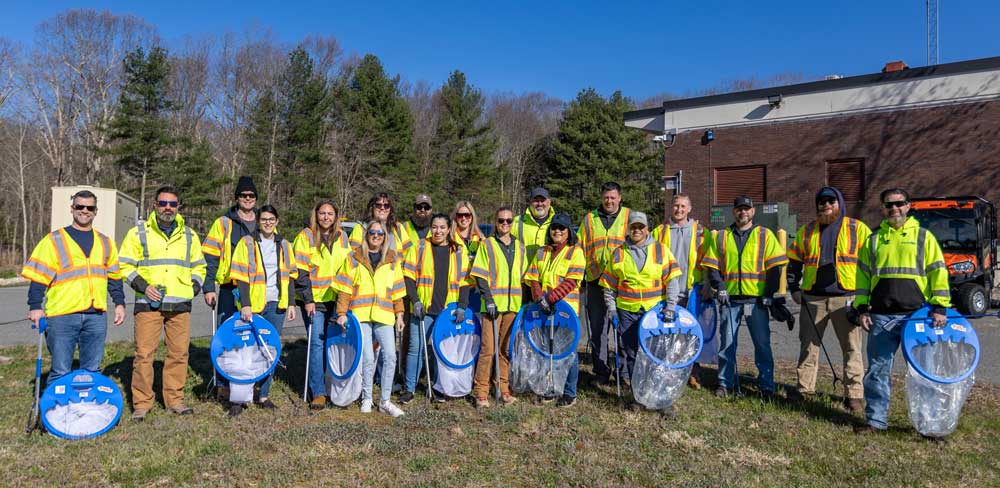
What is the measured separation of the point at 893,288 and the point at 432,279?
4.08 metres

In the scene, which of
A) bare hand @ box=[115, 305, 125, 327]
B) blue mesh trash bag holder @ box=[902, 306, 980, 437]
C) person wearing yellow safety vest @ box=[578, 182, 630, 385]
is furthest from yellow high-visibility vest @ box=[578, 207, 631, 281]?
bare hand @ box=[115, 305, 125, 327]

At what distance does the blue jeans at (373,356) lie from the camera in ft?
19.9

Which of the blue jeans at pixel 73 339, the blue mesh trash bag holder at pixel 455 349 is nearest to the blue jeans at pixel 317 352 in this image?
the blue mesh trash bag holder at pixel 455 349

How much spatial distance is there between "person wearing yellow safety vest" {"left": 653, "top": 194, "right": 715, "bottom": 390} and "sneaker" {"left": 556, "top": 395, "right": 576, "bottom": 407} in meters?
1.48

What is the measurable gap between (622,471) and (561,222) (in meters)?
2.38

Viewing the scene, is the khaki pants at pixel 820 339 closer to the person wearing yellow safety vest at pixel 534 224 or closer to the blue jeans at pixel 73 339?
the person wearing yellow safety vest at pixel 534 224

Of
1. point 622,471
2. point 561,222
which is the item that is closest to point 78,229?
point 561,222


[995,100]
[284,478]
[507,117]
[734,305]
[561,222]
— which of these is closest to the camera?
[284,478]

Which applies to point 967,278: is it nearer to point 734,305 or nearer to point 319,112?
point 734,305

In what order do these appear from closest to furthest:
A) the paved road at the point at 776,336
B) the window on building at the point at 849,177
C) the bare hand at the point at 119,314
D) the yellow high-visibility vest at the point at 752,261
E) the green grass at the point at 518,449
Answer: the green grass at the point at 518,449 → the bare hand at the point at 119,314 → the yellow high-visibility vest at the point at 752,261 → the paved road at the point at 776,336 → the window on building at the point at 849,177

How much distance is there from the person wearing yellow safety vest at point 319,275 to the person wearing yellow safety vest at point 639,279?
2.66 metres

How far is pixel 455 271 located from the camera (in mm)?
6414

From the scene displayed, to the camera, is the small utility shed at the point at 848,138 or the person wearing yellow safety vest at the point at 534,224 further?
the small utility shed at the point at 848,138

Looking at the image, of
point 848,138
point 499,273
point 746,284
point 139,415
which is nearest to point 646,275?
point 746,284
